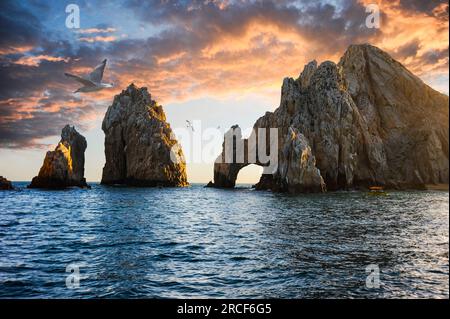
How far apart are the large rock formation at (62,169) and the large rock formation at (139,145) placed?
16.0m

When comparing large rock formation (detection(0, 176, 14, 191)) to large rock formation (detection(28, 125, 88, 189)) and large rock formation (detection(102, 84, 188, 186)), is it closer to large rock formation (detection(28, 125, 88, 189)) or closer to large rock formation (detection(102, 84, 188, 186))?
large rock formation (detection(28, 125, 88, 189))

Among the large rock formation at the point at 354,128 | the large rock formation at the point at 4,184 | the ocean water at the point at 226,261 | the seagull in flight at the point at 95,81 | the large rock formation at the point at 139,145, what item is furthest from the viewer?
the large rock formation at the point at 139,145

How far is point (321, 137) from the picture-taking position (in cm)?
7912

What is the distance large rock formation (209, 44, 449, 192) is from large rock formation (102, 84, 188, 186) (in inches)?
679

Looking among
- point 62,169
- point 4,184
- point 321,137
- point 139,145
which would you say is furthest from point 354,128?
point 4,184

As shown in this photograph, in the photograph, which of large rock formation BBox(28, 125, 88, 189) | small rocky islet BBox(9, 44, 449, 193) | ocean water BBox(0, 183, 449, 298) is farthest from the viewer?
large rock formation BBox(28, 125, 88, 189)

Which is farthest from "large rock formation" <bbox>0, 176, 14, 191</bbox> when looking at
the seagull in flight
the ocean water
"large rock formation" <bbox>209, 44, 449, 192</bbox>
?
the seagull in flight

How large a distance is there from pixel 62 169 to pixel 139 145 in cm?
3068

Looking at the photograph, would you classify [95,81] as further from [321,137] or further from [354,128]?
[354,128]

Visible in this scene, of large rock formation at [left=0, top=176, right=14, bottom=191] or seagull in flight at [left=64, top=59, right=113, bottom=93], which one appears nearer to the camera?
seagull in flight at [left=64, top=59, right=113, bottom=93]

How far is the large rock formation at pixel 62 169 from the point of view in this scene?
77.1m

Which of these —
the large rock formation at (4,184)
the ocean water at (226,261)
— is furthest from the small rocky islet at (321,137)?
the ocean water at (226,261)

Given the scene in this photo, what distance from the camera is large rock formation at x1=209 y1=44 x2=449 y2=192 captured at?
68.4 meters

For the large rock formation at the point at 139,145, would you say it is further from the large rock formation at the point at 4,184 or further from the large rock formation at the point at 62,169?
the large rock formation at the point at 4,184
